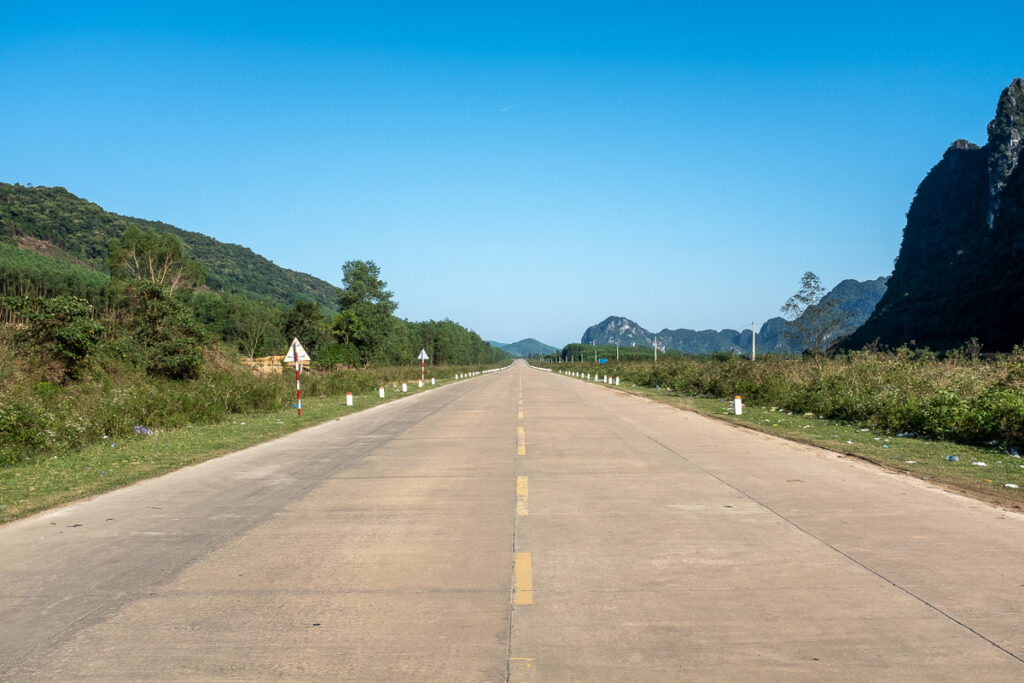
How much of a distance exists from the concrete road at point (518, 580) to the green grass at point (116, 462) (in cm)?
67

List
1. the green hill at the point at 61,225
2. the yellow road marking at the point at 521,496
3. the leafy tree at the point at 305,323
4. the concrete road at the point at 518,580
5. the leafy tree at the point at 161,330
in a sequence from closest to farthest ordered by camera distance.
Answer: the concrete road at the point at 518,580 → the yellow road marking at the point at 521,496 → the leafy tree at the point at 161,330 → the leafy tree at the point at 305,323 → the green hill at the point at 61,225

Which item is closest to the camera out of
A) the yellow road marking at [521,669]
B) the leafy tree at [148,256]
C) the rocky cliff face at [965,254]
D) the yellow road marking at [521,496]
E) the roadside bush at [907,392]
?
the yellow road marking at [521,669]

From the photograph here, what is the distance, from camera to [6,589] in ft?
17.7

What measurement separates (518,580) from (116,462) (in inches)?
406

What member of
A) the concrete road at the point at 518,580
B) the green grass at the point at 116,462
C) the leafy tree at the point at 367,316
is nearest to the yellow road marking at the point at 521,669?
the concrete road at the point at 518,580

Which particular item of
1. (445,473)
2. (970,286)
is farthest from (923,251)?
(445,473)

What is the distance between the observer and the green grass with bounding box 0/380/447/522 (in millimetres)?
9516

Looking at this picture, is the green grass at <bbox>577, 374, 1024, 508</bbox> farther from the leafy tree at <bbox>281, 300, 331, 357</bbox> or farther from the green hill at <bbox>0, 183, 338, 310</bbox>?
the green hill at <bbox>0, 183, 338, 310</bbox>

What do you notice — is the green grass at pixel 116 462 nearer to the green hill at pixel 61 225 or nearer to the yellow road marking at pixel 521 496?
the yellow road marking at pixel 521 496

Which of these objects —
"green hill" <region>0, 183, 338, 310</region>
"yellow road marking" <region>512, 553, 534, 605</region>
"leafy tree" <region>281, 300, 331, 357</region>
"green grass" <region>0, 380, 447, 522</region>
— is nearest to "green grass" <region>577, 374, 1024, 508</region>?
"yellow road marking" <region>512, 553, 534, 605</region>

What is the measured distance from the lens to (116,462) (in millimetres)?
12711

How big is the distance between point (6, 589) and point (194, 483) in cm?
522

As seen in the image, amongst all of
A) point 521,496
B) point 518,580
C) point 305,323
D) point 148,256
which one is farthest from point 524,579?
point 305,323

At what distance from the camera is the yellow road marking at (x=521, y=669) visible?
3.76 metres
